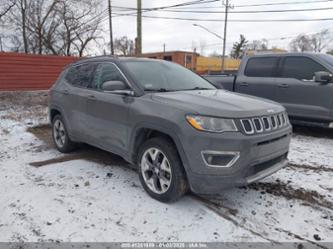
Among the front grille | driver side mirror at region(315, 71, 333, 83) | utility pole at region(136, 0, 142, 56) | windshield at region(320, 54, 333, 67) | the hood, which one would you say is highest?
utility pole at region(136, 0, 142, 56)

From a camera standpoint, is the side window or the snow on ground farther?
the side window

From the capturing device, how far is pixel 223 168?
2.66m

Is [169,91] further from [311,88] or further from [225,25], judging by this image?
[225,25]

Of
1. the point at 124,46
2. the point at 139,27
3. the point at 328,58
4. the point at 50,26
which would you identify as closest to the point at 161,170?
the point at 328,58

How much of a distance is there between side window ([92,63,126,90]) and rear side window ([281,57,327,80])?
4403 mm

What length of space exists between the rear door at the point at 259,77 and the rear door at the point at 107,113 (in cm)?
419

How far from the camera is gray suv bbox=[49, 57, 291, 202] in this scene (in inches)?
105

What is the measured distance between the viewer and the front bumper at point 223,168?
8.58 feet

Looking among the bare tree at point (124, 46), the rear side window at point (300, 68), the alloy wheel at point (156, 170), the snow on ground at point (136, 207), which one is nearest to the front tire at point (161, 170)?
the alloy wheel at point (156, 170)

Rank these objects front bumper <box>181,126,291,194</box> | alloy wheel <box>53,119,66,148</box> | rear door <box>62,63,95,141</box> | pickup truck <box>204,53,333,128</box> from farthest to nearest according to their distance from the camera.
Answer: pickup truck <box>204,53,333,128</box> < alloy wheel <box>53,119,66,148</box> < rear door <box>62,63,95,141</box> < front bumper <box>181,126,291,194</box>

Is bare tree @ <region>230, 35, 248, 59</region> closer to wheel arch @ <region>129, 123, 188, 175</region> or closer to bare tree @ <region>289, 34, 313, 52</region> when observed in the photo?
bare tree @ <region>289, 34, 313, 52</region>

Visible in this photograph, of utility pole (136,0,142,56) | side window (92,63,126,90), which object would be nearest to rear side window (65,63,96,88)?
side window (92,63,126,90)

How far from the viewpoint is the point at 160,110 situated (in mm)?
2990

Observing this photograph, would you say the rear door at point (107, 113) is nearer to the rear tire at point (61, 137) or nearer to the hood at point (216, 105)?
the hood at point (216, 105)
